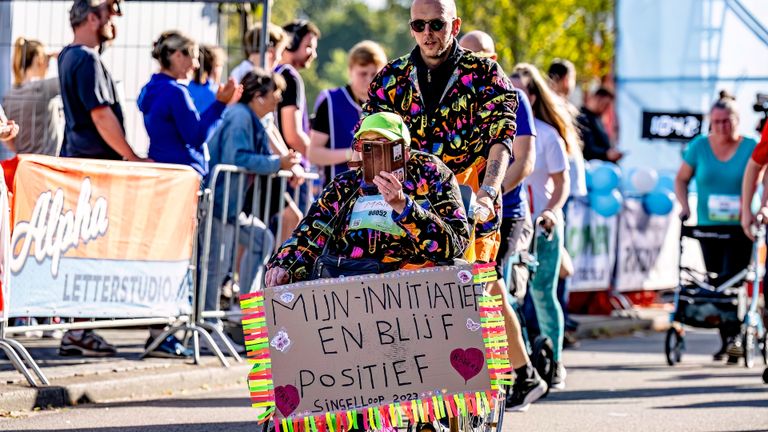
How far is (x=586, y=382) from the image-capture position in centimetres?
1042

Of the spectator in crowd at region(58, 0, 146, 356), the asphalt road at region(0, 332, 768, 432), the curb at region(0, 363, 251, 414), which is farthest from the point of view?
the spectator in crowd at region(58, 0, 146, 356)

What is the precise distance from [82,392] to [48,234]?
93cm

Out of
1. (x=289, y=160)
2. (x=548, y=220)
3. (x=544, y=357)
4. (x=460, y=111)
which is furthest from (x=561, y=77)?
(x=460, y=111)

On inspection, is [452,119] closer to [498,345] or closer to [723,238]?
[498,345]

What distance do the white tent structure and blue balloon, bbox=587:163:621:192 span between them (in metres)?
7.44

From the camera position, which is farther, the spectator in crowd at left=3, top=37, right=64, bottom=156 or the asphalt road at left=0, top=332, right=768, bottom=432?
the spectator in crowd at left=3, top=37, right=64, bottom=156

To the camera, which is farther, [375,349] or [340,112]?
[340,112]

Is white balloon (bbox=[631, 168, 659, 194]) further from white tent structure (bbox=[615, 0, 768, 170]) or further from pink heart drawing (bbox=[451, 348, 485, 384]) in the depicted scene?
pink heart drawing (bbox=[451, 348, 485, 384])

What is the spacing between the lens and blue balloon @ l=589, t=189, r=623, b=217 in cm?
1536

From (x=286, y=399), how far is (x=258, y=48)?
7049mm

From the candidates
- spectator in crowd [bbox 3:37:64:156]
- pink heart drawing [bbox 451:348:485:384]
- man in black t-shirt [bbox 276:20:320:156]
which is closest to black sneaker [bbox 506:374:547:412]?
pink heart drawing [bbox 451:348:485:384]

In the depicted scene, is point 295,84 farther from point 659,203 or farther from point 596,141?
point 659,203

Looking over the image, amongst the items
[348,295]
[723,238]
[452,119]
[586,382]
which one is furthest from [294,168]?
[348,295]

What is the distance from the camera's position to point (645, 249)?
16797 millimetres
